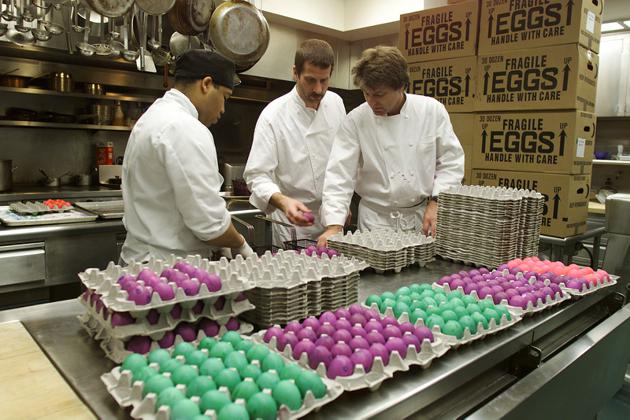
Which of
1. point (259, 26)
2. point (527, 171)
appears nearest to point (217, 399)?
point (527, 171)

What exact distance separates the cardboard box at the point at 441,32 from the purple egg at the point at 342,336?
219 cm

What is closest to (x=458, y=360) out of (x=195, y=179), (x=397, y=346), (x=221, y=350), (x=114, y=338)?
(x=397, y=346)

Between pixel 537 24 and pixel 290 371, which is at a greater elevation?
pixel 537 24

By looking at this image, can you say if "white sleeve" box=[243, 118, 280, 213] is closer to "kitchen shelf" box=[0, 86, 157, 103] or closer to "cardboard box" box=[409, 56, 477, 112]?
"cardboard box" box=[409, 56, 477, 112]

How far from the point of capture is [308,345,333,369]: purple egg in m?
0.87

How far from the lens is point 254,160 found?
8.11ft

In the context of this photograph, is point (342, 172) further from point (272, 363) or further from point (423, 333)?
point (272, 363)

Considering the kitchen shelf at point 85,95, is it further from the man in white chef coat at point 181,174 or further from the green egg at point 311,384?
the green egg at point 311,384

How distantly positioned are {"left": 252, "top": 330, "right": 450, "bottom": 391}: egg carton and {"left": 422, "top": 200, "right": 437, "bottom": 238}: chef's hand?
108 cm

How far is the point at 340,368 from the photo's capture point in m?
0.85

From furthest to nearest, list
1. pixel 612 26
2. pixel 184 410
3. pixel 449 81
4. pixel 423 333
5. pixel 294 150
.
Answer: pixel 612 26
pixel 449 81
pixel 294 150
pixel 423 333
pixel 184 410

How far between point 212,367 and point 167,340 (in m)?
0.20

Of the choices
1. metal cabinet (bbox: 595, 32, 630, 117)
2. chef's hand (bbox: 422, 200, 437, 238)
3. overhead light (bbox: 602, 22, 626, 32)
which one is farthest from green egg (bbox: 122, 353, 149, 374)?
overhead light (bbox: 602, 22, 626, 32)

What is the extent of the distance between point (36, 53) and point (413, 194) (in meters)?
2.98
